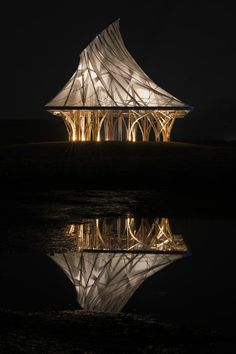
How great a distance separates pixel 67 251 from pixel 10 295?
3.93 m

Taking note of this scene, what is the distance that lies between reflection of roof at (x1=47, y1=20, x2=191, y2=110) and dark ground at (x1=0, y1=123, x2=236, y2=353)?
186 inches

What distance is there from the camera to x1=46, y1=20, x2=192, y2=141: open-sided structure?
47875 millimetres

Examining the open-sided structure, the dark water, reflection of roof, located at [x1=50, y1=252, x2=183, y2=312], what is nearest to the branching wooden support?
the open-sided structure

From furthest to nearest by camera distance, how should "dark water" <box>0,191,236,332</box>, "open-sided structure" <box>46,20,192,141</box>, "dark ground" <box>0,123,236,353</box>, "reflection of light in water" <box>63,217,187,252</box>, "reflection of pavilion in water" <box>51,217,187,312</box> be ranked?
"open-sided structure" <box>46,20,192,141</box> → "reflection of light in water" <box>63,217,187,252</box> → "reflection of pavilion in water" <box>51,217,187,312</box> → "dark water" <box>0,191,236,332</box> → "dark ground" <box>0,123,236,353</box>

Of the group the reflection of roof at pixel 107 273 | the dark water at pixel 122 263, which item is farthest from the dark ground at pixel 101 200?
the reflection of roof at pixel 107 273

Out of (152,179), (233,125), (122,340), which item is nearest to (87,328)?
(122,340)

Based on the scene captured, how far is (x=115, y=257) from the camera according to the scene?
14.4m

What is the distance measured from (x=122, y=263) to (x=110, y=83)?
3704cm

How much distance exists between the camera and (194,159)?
127ft

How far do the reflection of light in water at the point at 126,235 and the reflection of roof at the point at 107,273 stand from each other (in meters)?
0.98

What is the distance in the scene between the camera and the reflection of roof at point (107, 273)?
1083 cm

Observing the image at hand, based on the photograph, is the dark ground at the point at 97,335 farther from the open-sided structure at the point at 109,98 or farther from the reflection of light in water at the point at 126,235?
the open-sided structure at the point at 109,98

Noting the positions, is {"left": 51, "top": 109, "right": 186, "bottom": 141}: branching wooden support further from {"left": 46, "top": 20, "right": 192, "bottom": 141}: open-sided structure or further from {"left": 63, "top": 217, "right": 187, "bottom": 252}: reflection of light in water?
{"left": 63, "top": 217, "right": 187, "bottom": 252}: reflection of light in water

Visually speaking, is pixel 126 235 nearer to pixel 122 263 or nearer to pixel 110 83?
pixel 122 263
